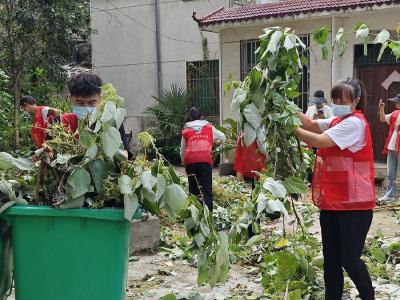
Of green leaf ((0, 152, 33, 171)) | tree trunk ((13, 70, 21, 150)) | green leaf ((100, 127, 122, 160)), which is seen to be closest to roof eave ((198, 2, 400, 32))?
tree trunk ((13, 70, 21, 150))

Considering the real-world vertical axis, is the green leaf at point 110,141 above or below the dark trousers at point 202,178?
above

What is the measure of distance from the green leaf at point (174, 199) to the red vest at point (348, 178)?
4.23 feet

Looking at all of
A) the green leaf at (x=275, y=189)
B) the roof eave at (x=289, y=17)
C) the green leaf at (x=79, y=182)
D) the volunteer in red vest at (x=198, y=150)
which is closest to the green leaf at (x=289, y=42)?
the green leaf at (x=275, y=189)

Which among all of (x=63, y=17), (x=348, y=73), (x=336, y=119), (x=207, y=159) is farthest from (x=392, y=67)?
(x=336, y=119)

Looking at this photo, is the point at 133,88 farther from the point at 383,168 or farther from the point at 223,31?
the point at 383,168

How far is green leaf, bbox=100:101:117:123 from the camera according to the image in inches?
114

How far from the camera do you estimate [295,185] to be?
4008 millimetres

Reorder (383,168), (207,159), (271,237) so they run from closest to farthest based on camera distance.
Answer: (271,237) → (207,159) → (383,168)

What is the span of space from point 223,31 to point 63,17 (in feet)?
11.6

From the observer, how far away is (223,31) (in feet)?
40.3

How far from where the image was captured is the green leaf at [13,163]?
301 centimetres

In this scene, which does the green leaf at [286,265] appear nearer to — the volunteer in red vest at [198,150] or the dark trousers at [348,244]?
the dark trousers at [348,244]

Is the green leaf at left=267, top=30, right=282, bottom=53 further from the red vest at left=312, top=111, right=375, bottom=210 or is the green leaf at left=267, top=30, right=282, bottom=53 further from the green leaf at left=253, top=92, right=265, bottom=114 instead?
the red vest at left=312, top=111, right=375, bottom=210

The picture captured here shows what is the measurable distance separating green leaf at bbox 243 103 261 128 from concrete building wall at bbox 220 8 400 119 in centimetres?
636
